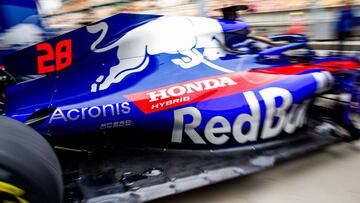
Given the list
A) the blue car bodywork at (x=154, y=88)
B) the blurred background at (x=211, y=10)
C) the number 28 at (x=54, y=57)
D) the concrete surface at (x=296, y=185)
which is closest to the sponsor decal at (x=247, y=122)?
the blue car bodywork at (x=154, y=88)

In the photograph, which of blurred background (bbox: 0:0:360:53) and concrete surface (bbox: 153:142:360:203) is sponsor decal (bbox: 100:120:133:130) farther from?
blurred background (bbox: 0:0:360:53)

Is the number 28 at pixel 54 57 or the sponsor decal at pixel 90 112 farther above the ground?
the number 28 at pixel 54 57

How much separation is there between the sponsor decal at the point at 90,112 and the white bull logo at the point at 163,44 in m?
0.15

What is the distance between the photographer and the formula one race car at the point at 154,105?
2.03 metres

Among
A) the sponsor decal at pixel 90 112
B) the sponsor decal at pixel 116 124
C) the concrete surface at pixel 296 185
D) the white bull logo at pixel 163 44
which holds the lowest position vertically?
the concrete surface at pixel 296 185

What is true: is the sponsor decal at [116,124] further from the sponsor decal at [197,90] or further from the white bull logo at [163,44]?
the white bull logo at [163,44]

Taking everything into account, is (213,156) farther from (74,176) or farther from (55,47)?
(55,47)

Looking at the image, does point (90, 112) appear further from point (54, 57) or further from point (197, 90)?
point (197, 90)

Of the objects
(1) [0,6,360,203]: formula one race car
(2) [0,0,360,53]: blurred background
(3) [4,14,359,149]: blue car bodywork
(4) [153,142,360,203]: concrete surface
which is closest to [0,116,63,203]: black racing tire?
(1) [0,6,360,203]: formula one race car

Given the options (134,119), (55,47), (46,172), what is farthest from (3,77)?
(46,172)

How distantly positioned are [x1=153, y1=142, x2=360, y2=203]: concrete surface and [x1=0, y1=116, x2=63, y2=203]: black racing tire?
2.44 ft

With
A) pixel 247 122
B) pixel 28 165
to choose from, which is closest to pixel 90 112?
pixel 28 165

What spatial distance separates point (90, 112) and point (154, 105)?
1.18 feet

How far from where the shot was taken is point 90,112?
6.64 feet
